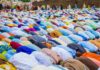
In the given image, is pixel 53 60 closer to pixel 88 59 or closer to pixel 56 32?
pixel 88 59

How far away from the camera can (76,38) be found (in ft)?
27.1

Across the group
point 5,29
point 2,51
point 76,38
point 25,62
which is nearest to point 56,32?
point 76,38

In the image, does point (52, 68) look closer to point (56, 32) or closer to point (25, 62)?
point (25, 62)

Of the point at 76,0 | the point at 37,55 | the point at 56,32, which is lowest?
the point at 76,0

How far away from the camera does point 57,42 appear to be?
755 centimetres

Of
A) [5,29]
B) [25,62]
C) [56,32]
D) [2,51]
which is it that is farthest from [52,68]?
[5,29]

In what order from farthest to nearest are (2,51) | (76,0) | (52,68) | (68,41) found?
(76,0), (68,41), (2,51), (52,68)

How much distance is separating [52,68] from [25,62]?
0.58 m

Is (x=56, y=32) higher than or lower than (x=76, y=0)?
higher

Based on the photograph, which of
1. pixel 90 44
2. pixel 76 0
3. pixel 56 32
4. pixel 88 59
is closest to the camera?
pixel 88 59

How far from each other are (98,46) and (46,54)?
2.13m

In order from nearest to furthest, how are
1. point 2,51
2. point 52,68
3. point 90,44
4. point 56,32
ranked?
point 52,68 → point 2,51 → point 90,44 → point 56,32

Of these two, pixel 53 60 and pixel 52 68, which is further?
pixel 53 60

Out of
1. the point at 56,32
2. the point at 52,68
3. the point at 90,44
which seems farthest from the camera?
the point at 56,32
